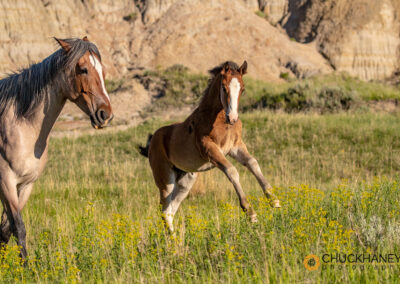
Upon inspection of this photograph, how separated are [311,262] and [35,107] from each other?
3.63 meters

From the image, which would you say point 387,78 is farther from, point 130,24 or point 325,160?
point 325,160

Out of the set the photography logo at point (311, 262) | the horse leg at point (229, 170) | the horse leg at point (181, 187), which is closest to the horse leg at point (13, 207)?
the horse leg at point (229, 170)

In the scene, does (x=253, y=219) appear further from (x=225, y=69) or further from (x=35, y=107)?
(x=35, y=107)

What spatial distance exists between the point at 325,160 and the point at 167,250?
996 cm

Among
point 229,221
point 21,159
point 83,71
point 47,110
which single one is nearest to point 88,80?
point 83,71

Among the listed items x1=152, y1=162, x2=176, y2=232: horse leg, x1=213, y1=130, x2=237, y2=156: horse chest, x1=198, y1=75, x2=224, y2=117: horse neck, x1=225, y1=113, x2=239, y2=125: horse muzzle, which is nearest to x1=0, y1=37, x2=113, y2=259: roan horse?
x1=225, y1=113, x2=239, y2=125: horse muzzle

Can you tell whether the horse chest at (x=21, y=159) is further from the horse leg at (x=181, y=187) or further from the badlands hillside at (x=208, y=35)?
the badlands hillside at (x=208, y=35)

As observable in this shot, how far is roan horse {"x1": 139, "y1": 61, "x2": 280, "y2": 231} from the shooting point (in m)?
5.59

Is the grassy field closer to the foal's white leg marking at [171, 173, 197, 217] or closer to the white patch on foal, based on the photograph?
the foal's white leg marking at [171, 173, 197, 217]

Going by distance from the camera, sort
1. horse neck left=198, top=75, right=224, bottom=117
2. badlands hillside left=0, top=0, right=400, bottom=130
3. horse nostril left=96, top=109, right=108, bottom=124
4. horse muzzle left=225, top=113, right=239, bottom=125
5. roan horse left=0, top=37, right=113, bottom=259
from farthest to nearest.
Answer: badlands hillside left=0, top=0, right=400, bottom=130, horse neck left=198, top=75, right=224, bottom=117, horse muzzle left=225, top=113, right=239, bottom=125, roan horse left=0, top=37, right=113, bottom=259, horse nostril left=96, top=109, right=108, bottom=124

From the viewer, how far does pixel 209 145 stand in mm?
5855

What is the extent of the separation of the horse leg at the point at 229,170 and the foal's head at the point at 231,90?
45 cm

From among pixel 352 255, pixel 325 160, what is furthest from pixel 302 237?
pixel 325 160

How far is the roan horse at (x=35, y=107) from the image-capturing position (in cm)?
509
